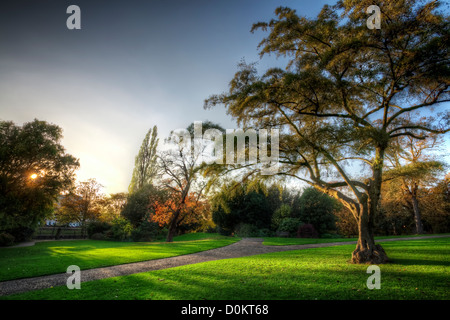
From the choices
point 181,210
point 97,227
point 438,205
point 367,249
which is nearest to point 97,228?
point 97,227

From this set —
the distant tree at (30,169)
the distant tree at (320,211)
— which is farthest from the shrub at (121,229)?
the distant tree at (320,211)

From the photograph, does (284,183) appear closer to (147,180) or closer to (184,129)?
(184,129)

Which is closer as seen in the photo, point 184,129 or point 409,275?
point 409,275

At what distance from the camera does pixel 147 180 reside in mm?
34781

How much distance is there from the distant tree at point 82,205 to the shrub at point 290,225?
1020 inches

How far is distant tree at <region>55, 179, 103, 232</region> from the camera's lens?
28.8 meters

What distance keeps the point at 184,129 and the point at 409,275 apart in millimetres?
19731

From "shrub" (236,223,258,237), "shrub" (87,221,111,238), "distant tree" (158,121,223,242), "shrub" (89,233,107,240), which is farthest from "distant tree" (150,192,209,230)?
"shrub" (87,221,111,238)

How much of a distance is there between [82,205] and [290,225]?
94.3ft

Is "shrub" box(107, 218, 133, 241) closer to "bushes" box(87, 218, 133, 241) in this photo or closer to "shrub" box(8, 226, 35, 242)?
"bushes" box(87, 218, 133, 241)

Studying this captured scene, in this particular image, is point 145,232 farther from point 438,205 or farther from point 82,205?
point 438,205

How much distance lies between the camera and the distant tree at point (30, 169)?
14.3 metres

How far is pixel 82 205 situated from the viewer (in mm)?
29766
